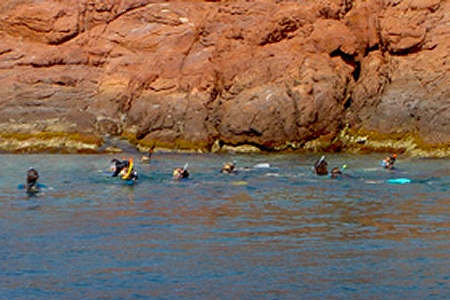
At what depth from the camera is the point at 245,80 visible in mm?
50875

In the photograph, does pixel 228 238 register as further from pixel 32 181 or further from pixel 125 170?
pixel 125 170

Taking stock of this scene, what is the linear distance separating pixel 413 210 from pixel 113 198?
973 centimetres

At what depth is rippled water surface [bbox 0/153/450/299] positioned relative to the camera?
1531cm

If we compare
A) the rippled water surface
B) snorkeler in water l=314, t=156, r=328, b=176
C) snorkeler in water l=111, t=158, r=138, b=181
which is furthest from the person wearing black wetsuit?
snorkeler in water l=314, t=156, r=328, b=176

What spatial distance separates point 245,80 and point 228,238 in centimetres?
3147

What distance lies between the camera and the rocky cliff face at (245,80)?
49250 mm

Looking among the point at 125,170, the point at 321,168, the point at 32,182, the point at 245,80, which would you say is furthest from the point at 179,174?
the point at 245,80

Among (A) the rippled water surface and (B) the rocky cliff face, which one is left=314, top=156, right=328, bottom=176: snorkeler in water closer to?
(A) the rippled water surface

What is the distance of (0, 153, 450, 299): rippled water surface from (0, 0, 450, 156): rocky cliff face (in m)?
14.2

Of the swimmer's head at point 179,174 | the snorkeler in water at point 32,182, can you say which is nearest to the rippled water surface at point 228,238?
the snorkeler in water at point 32,182

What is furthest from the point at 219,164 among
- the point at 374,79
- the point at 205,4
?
the point at 205,4

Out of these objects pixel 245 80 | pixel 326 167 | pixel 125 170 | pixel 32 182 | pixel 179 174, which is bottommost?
pixel 179 174

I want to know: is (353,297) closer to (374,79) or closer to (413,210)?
(413,210)

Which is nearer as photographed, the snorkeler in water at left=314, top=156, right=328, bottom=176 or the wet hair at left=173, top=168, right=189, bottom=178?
the wet hair at left=173, top=168, right=189, bottom=178
